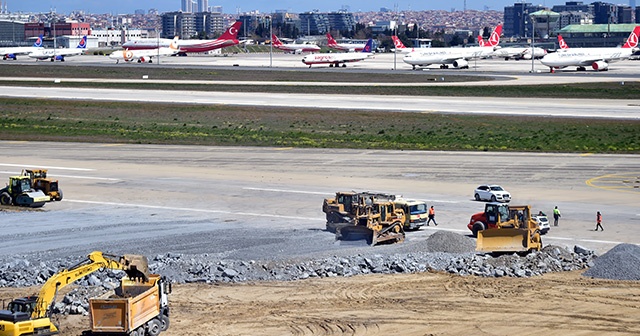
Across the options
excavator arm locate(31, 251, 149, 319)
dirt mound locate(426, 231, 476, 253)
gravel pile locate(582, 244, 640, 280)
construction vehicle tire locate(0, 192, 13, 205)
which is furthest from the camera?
construction vehicle tire locate(0, 192, 13, 205)

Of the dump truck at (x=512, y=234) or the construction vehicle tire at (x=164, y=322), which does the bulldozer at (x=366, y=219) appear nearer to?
the dump truck at (x=512, y=234)

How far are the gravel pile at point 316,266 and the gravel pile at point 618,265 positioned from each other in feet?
2.97

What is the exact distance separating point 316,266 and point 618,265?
441 inches

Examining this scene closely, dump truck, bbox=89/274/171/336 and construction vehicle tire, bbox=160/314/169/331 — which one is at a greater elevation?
dump truck, bbox=89/274/171/336

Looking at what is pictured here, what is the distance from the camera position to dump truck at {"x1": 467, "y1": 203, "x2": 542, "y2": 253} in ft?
128

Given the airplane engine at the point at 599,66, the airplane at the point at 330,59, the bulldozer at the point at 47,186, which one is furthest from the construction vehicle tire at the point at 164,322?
the airplane at the point at 330,59

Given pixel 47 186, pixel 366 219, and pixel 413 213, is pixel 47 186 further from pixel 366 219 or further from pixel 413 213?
pixel 413 213

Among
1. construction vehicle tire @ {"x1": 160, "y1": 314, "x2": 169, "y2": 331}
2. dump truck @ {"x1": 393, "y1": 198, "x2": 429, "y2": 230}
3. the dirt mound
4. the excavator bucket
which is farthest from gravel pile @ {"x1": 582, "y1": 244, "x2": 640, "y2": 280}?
the excavator bucket

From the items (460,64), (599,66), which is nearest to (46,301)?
(599,66)

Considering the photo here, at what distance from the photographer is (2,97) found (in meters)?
116

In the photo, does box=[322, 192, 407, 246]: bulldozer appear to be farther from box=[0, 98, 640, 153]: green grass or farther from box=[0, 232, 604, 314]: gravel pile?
box=[0, 98, 640, 153]: green grass

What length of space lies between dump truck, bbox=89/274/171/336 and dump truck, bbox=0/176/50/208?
24.1 meters

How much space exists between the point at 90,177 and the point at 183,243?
21.2 metres

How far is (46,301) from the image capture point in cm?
2638
